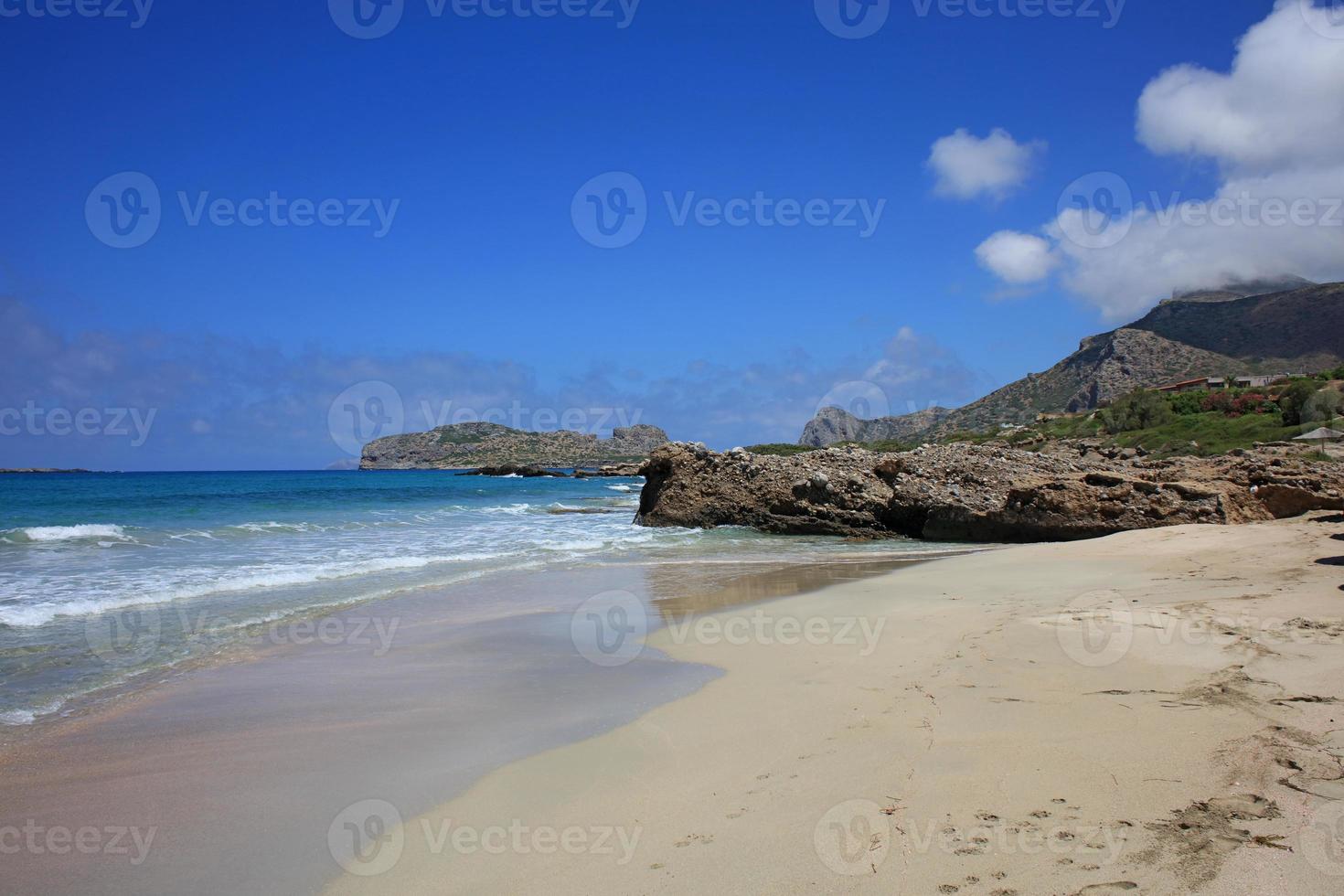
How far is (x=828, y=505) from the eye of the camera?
18953 millimetres

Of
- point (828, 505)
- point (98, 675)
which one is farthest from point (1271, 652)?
point (828, 505)

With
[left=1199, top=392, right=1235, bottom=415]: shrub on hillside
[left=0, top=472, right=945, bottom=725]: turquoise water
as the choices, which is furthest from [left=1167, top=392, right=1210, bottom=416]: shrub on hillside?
[left=0, top=472, right=945, bottom=725]: turquoise water

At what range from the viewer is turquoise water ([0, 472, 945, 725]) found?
6848 mm

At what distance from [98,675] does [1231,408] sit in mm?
46658

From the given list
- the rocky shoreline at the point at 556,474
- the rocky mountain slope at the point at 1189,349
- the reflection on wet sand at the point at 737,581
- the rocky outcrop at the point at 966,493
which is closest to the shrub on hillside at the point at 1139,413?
the rocky mountain slope at the point at 1189,349

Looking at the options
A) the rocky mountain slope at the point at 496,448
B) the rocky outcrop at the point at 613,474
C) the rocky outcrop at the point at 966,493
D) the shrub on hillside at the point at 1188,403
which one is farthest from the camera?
the rocky mountain slope at the point at 496,448

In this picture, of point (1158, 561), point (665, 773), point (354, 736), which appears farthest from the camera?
point (1158, 561)

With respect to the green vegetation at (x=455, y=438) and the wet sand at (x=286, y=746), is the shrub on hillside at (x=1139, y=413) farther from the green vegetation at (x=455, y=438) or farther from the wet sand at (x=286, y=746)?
the green vegetation at (x=455, y=438)

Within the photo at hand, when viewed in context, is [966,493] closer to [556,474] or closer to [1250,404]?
[1250,404]

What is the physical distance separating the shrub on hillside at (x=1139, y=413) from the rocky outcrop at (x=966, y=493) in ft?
83.4

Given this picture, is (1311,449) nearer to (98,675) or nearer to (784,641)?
(784,641)

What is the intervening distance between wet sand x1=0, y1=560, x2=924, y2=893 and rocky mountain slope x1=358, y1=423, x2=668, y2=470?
365 feet

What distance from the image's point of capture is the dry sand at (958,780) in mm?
2717

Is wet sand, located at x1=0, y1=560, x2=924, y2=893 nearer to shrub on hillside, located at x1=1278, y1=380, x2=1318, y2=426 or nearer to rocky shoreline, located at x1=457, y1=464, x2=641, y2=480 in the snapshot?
shrub on hillside, located at x1=1278, y1=380, x2=1318, y2=426
